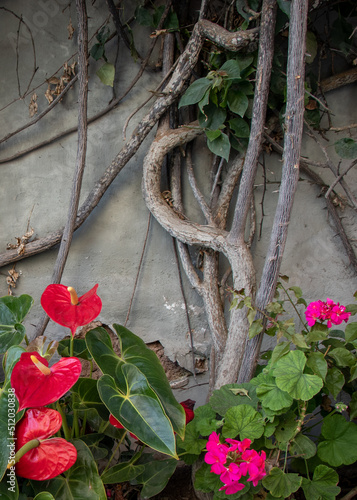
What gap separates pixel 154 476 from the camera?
47.6 inches

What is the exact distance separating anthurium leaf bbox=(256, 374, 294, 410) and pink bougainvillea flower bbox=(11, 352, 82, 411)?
1.60 feet

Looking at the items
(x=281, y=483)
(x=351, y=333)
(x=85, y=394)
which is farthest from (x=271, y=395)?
(x=85, y=394)

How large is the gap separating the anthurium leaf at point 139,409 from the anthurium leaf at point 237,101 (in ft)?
3.27

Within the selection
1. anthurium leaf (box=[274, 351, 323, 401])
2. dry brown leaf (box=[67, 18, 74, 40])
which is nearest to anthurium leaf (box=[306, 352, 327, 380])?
anthurium leaf (box=[274, 351, 323, 401])

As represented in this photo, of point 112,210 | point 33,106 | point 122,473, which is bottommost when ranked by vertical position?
point 122,473

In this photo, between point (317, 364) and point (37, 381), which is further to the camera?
point (317, 364)

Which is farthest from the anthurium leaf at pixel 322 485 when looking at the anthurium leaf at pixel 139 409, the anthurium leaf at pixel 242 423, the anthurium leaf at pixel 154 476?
the anthurium leaf at pixel 139 409

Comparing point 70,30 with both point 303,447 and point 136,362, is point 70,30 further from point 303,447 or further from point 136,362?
point 303,447

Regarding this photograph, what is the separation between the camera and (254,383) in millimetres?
1202

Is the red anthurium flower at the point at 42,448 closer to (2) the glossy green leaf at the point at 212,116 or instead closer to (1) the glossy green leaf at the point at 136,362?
(1) the glossy green leaf at the point at 136,362

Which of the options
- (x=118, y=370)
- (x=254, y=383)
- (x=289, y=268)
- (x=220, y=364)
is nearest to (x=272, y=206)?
(x=289, y=268)

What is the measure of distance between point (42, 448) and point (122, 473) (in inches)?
12.4

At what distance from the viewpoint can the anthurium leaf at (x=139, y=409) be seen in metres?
0.96

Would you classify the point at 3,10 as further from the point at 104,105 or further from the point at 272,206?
the point at 272,206
